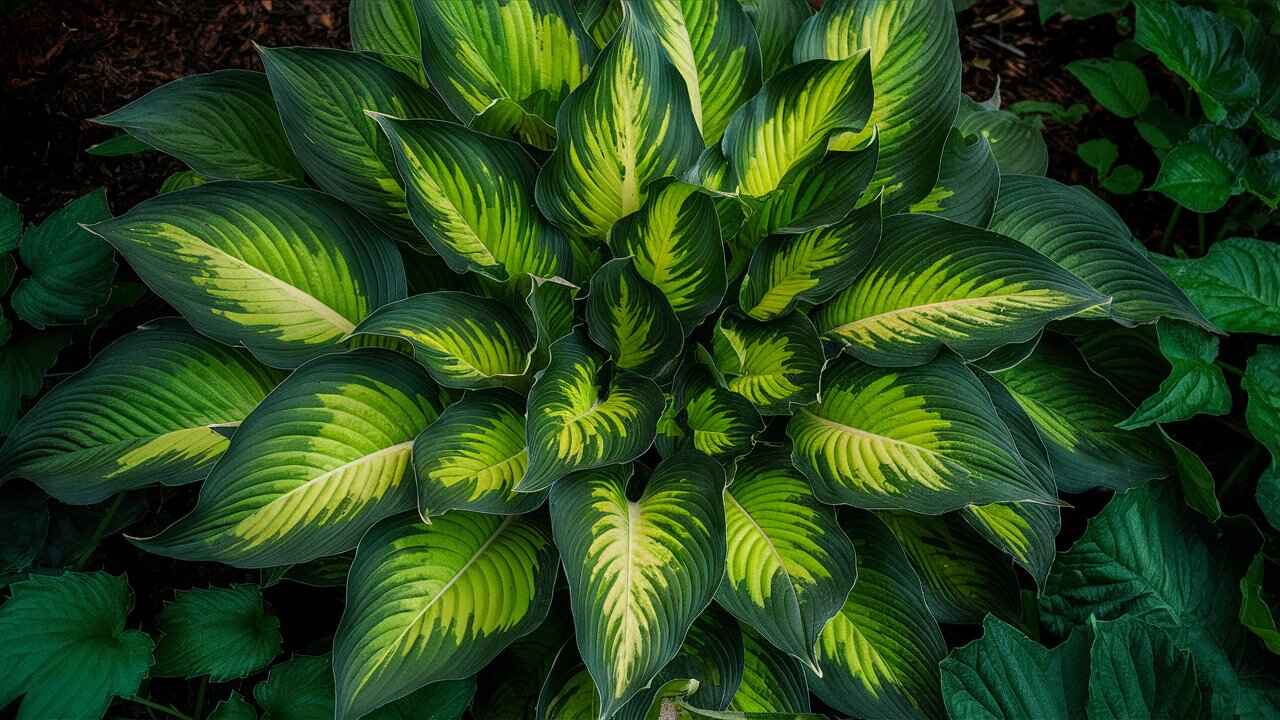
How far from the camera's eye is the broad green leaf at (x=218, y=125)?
4.99 ft

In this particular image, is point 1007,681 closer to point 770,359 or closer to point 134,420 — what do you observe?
point 770,359

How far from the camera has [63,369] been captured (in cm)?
189

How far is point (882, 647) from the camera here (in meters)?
1.49

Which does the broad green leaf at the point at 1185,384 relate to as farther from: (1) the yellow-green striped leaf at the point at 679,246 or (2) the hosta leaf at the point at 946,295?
(1) the yellow-green striped leaf at the point at 679,246

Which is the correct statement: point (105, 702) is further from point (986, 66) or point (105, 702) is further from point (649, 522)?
point (986, 66)

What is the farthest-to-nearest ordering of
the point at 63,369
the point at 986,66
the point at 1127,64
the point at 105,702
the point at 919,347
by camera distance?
the point at 986,66
the point at 1127,64
the point at 63,369
the point at 919,347
the point at 105,702

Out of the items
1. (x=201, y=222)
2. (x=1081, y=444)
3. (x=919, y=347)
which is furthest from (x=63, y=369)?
(x=1081, y=444)

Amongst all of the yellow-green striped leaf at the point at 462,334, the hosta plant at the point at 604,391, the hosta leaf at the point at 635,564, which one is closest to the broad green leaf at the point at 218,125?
the hosta plant at the point at 604,391

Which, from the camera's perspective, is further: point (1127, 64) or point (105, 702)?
point (1127, 64)

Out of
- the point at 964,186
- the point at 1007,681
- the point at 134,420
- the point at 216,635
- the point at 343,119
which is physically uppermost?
the point at 343,119

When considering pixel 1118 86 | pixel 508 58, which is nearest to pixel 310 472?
pixel 508 58

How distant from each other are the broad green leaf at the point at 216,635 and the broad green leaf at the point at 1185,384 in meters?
1.48

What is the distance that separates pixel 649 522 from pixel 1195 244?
169 cm

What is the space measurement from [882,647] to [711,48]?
42.0 inches
